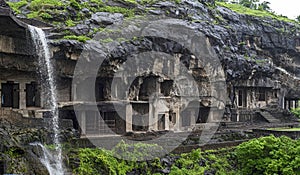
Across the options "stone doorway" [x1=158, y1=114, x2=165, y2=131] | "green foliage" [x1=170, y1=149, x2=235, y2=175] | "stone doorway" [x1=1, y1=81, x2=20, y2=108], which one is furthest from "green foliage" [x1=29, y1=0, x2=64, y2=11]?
"green foliage" [x1=170, y1=149, x2=235, y2=175]

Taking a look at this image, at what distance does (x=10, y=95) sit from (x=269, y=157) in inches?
691

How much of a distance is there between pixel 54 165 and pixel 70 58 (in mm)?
9553

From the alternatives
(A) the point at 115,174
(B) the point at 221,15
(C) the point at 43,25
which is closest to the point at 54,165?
(A) the point at 115,174

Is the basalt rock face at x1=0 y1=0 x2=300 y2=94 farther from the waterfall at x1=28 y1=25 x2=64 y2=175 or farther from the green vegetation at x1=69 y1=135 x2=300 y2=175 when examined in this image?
the green vegetation at x1=69 y1=135 x2=300 y2=175

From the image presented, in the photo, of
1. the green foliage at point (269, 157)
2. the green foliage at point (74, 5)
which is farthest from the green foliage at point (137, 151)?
the green foliage at point (74, 5)

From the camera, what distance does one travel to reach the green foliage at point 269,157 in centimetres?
2467

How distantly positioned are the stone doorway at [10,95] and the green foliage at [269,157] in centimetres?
1544

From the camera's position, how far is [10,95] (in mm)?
28953

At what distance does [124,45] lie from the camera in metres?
31.0

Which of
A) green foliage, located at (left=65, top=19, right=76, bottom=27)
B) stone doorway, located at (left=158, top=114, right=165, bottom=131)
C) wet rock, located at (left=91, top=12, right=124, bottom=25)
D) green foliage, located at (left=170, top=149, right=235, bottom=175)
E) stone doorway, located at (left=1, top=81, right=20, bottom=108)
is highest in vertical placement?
wet rock, located at (left=91, top=12, right=124, bottom=25)

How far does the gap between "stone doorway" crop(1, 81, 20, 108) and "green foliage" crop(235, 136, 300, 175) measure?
15.4m

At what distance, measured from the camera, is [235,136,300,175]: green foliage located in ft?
80.9

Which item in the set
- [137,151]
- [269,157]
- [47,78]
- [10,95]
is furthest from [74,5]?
[269,157]

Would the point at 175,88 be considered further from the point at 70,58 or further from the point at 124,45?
the point at 70,58
